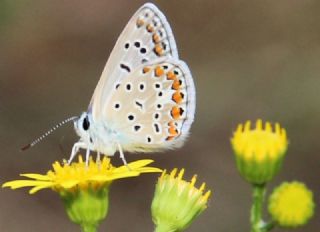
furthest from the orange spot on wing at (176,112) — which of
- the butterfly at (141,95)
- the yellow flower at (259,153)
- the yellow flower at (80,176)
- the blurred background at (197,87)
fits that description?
the blurred background at (197,87)

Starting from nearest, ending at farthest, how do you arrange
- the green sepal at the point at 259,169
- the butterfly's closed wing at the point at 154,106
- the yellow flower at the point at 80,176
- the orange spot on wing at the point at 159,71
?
the green sepal at the point at 259,169
the yellow flower at the point at 80,176
the butterfly's closed wing at the point at 154,106
the orange spot on wing at the point at 159,71

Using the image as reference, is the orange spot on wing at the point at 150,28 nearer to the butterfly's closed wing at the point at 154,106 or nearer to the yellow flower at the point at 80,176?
the butterfly's closed wing at the point at 154,106

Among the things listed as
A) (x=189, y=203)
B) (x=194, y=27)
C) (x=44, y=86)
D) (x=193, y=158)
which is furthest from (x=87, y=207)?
(x=194, y=27)

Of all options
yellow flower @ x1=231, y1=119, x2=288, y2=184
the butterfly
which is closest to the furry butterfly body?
the butterfly

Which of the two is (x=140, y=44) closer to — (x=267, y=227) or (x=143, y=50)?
(x=143, y=50)

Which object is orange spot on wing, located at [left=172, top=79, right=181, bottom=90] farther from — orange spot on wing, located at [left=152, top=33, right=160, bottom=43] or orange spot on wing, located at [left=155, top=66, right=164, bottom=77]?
orange spot on wing, located at [left=152, top=33, right=160, bottom=43]

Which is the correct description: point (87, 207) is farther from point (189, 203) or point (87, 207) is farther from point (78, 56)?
point (78, 56)
